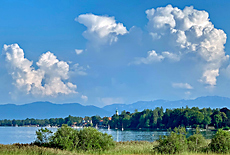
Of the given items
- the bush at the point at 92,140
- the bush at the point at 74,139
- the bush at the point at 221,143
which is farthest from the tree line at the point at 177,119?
the bush at the point at 74,139

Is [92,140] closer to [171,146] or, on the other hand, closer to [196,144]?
[171,146]

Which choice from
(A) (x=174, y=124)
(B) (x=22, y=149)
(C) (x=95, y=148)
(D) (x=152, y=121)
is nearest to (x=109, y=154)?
(C) (x=95, y=148)

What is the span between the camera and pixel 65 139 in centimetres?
2239

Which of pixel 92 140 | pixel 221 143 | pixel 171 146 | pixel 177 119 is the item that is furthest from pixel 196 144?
pixel 177 119

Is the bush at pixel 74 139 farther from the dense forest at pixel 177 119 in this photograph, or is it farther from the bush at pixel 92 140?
the dense forest at pixel 177 119

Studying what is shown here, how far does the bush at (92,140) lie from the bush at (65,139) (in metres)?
0.46

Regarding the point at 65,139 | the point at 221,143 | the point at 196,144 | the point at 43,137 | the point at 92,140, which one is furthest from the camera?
the point at 196,144

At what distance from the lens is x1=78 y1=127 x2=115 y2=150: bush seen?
23.1 meters

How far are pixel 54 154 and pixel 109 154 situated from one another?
3849mm

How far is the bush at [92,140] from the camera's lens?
911 inches

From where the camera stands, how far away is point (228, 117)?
13262 centimetres

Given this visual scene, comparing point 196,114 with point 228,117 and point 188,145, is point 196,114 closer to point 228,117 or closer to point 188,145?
point 228,117

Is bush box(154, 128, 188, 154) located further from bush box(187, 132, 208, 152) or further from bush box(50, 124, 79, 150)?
bush box(50, 124, 79, 150)

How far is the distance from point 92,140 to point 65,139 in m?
2.16
